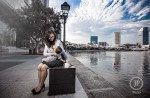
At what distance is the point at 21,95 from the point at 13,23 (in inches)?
778

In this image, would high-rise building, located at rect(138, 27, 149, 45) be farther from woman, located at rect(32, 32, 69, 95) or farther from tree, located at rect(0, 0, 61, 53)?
tree, located at rect(0, 0, 61, 53)

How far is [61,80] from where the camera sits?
126 inches

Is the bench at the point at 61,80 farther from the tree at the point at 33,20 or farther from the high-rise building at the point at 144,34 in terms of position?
the tree at the point at 33,20

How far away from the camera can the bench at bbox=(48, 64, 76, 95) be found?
10.3 ft

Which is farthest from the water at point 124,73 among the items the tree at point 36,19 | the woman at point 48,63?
the tree at point 36,19

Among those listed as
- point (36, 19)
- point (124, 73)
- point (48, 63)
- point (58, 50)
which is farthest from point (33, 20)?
point (48, 63)

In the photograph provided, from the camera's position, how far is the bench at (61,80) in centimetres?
313

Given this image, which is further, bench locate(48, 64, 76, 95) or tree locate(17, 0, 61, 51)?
tree locate(17, 0, 61, 51)

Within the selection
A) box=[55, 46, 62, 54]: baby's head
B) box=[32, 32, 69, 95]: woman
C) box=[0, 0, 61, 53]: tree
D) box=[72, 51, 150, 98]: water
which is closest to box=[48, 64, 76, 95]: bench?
box=[32, 32, 69, 95]: woman

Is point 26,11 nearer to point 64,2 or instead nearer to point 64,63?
point 64,2

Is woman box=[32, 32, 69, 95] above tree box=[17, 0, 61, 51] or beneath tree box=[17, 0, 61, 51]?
beneath

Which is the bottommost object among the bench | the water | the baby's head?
the water

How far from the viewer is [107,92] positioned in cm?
367

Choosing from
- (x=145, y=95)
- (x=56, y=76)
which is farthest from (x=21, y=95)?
(x=145, y=95)
